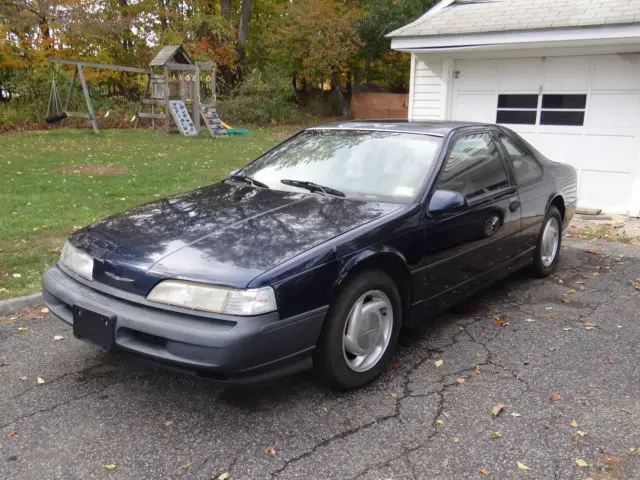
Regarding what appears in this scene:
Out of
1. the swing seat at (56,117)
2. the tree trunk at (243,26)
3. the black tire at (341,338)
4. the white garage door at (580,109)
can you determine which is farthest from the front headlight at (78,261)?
the tree trunk at (243,26)

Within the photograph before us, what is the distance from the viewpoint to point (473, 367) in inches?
140

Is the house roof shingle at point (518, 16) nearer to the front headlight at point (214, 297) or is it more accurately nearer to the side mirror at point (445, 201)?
the side mirror at point (445, 201)

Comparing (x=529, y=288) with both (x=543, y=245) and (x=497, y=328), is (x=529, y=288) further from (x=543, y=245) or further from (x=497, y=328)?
(x=497, y=328)

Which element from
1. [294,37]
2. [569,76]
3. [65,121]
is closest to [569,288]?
[569,76]

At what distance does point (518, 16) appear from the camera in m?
8.59

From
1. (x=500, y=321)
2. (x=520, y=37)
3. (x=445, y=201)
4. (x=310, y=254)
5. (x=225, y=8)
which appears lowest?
(x=500, y=321)

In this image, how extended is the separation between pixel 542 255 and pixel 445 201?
2101mm

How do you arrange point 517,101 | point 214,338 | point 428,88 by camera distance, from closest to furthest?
point 214,338 → point 517,101 → point 428,88

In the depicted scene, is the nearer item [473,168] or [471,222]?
[471,222]

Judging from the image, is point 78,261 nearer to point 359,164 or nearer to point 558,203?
point 359,164

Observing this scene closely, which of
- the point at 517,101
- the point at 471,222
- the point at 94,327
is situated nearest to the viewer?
the point at 94,327

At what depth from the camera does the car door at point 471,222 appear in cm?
365

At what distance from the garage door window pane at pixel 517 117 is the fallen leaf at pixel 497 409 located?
6.90 m

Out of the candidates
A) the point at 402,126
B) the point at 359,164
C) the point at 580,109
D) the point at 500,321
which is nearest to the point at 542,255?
the point at 500,321
